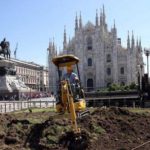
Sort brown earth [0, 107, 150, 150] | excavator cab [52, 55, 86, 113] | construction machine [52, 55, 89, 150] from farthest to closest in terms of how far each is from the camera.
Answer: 1. brown earth [0, 107, 150, 150]
2. excavator cab [52, 55, 86, 113]
3. construction machine [52, 55, 89, 150]

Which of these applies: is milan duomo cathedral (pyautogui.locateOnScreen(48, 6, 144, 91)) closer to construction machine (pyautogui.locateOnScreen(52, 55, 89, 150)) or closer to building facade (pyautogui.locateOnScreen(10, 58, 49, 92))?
building facade (pyautogui.locateOnScreen(10, 58, 49, 92))

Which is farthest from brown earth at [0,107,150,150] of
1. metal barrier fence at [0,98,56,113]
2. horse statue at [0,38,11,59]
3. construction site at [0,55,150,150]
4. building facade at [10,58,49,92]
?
building facade at [10,58,49,92]

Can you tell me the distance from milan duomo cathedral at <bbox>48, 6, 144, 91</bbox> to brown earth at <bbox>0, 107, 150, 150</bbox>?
3149 inches

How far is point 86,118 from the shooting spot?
11.3 metres

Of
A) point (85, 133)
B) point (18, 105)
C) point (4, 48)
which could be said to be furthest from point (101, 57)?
point (85, 133)

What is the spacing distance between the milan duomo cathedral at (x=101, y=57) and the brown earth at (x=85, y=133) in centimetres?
7999

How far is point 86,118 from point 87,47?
85600 mm

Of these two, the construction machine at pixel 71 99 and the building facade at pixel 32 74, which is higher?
the building facade at pixel 32 74

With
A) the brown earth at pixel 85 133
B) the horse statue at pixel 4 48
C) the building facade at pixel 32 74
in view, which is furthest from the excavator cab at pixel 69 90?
the building facade at pixel 32 74

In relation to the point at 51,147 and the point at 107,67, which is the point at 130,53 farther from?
the point at 51,147

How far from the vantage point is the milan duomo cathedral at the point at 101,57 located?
9281 centimetres

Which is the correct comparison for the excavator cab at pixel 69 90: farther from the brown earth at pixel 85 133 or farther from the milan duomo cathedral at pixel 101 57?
the milan duomo cathedral at pixel 101 57

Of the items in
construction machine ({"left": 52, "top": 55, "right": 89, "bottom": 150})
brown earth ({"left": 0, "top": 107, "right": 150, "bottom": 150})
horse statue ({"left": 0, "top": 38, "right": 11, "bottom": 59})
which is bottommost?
brown earth ({"left": 0, "top": 107, "right": 150, "bottom": 150})

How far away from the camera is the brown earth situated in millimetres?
10000
